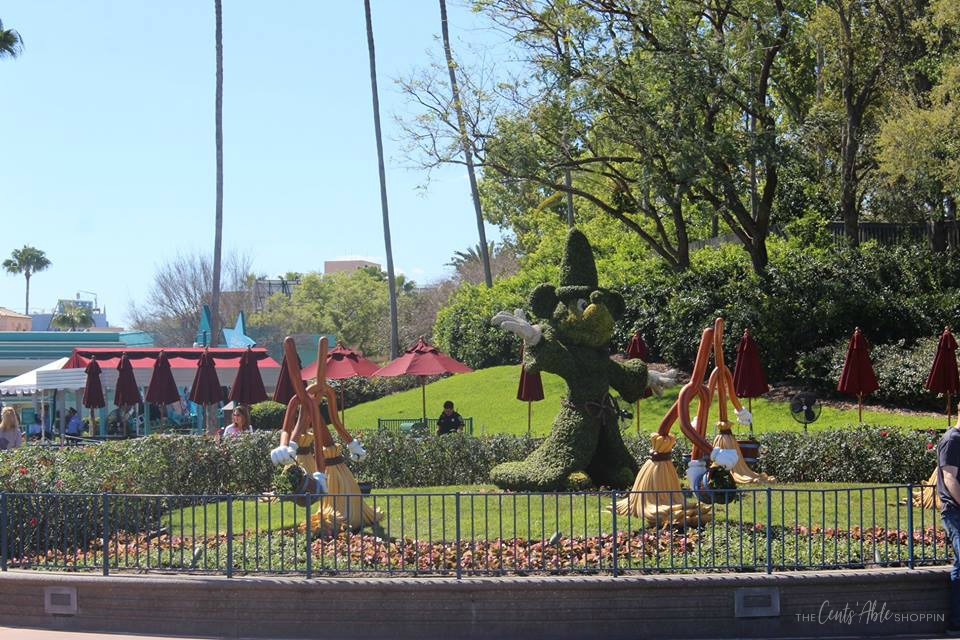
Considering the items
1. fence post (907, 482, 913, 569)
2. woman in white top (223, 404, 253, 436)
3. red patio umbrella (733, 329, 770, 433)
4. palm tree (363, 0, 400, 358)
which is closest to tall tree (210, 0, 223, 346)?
palm tree (363, 0, 400, 358)

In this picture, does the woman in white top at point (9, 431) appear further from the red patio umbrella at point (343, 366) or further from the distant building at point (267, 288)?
the distant building at point (267, 288)

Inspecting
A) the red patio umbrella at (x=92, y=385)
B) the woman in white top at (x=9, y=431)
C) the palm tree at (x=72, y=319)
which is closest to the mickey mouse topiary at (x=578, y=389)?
the woman in white top at (x=9, y=431)

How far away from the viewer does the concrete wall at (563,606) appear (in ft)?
29.9

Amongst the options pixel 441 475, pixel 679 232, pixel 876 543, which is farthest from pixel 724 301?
pixel 876 543

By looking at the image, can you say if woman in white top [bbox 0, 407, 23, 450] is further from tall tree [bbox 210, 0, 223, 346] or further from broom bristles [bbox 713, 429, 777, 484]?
A: tall tree [bbox 210, 0, 223, 346]

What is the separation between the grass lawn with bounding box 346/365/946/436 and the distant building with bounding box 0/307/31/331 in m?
62.1

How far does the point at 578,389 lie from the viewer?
13406mm

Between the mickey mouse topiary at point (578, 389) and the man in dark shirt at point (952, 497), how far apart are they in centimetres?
465

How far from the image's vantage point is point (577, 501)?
12.8 m

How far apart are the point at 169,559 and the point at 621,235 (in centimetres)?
3307

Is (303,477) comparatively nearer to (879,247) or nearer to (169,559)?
(169,559)

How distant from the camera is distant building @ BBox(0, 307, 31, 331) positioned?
8656 cm

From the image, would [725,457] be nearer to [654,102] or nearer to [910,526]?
[910,526]

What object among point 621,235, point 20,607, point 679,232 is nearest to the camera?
point 20,607
